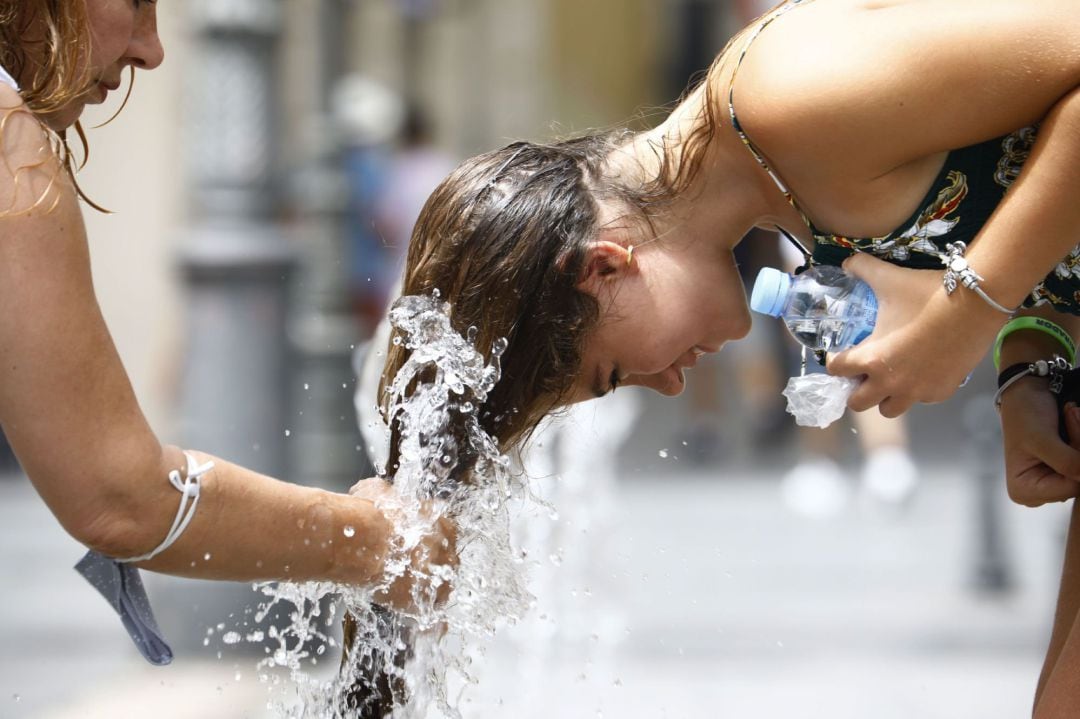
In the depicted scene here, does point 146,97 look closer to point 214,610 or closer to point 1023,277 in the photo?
point 214,610

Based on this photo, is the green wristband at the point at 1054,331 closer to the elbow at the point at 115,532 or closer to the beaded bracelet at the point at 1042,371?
the beaded bracelet at the point at 1042,371

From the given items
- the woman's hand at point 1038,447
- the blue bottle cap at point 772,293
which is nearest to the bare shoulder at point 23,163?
the blue bottle cap at point 772,293

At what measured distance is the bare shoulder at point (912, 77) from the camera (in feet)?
6.02

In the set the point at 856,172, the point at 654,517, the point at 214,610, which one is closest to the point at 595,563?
the point at 214,610

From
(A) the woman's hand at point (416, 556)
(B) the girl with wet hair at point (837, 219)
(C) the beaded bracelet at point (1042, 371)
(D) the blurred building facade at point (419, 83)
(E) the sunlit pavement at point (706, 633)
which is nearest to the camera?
(B) the girl with wet hair at point (837, 219)

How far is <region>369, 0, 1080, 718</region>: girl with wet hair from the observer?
1.87m

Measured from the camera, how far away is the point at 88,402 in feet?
5.65

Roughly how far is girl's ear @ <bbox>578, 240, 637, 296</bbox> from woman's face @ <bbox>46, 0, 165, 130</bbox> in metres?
0.64

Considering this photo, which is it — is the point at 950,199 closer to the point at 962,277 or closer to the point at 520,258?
the point at 962,277

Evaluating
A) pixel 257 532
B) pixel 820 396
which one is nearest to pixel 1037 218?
pixel 820 396

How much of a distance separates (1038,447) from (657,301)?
577 millimetres

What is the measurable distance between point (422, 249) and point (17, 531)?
5407 millimetres

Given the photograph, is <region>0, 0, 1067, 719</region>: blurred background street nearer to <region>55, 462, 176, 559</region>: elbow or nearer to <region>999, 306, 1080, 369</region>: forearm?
<region>999, 306, 1080, 369</region>: forearm

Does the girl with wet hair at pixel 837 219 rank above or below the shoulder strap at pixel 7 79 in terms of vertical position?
below
